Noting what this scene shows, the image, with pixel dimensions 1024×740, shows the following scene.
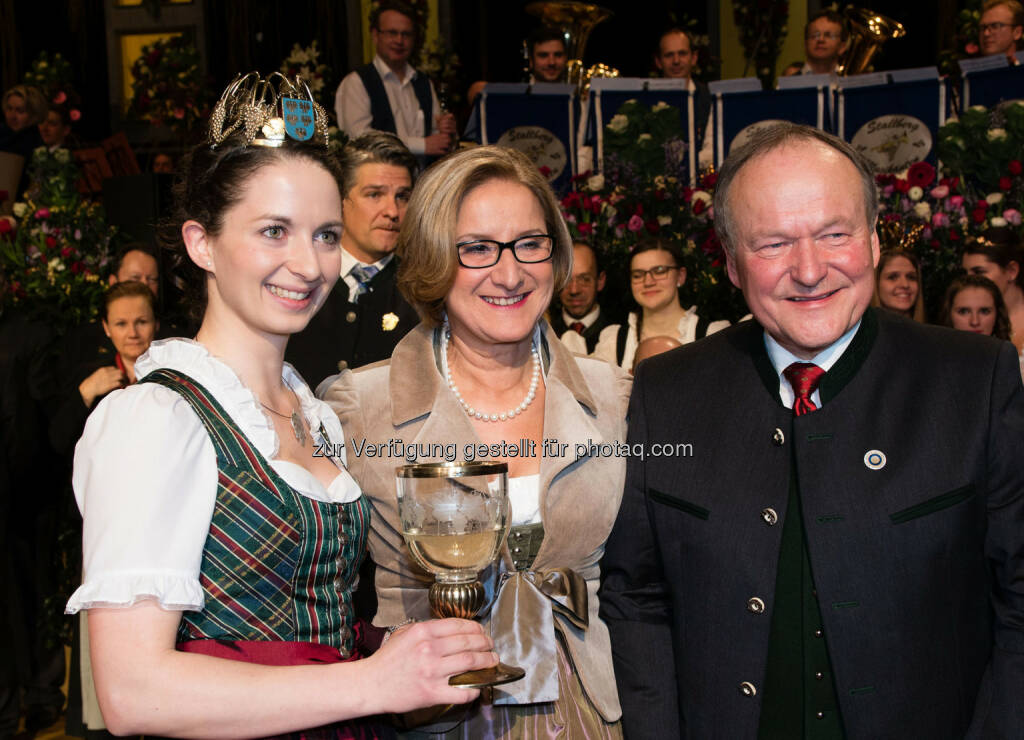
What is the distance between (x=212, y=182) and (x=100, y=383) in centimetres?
274

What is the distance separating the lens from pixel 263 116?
1783mm

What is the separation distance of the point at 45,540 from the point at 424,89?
4.12 meters

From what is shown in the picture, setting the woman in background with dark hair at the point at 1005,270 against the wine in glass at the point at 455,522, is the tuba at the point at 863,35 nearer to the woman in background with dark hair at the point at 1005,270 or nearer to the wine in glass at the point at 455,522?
the woman in background with dark hair at the point at 1005,270

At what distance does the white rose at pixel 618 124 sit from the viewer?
20.4 feet

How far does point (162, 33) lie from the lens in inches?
436

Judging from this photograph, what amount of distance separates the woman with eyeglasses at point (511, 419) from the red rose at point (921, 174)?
398 cm

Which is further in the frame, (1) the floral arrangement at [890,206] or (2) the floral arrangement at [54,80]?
(2) the floral arrangement at [54,80]

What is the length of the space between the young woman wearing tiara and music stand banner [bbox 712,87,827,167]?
208 inches

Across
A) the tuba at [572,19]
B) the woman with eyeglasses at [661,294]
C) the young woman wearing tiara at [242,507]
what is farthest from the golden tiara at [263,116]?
the tuba at [572,19]

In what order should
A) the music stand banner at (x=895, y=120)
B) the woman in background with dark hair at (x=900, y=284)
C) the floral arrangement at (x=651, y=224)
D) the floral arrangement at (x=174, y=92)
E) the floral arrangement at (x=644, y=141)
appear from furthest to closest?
1. the floral arrangement at (x=174, y=92)
2. the music stand banner at (x=895, y=120)
3. the floral arrangement at (x=644, y=141)
4. the floral arrangement at (x=651, y=224)
5. the woman in background with dark hair at (x=900, y=284)

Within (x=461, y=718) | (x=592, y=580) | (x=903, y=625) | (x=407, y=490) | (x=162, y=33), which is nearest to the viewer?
(x=407, y=490)

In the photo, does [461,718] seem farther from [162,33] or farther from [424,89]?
[162,33]

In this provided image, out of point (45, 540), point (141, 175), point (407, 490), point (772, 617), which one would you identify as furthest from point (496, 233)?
point (141, 175)

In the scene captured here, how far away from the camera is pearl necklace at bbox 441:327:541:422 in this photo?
2.24 m
